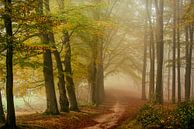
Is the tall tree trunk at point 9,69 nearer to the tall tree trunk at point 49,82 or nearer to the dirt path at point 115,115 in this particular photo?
the dirt path at point 115,115

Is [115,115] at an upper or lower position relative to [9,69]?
lower

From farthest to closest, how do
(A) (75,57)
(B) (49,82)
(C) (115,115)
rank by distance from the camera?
(A) (75,57)
(C) (115,115)
(B) (49,82)

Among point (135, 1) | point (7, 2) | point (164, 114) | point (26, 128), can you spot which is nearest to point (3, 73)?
point (26, 128)

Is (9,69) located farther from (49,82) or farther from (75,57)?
(75,57)

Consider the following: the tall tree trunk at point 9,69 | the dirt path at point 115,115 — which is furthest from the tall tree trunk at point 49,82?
the tall tree trunk at point 9,69

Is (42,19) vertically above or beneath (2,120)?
above

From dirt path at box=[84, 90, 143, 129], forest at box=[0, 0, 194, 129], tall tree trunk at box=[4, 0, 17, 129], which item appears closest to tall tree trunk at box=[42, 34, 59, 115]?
forest at box=[0, 0, 194, 129]

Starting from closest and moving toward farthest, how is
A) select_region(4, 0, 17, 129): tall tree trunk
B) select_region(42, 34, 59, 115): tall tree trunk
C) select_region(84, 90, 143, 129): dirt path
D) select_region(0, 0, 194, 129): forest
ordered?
select_region(4, 0, 17, 129): tall tree trunk < select_region(0, 0, 194, 129): forest < select_region(84, 90, 143, 129): dirt path < select_region(42, 34, 59, 115): tall tree trunk

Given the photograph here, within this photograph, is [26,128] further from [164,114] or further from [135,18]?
[135,18]

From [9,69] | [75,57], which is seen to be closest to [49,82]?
[9,69]

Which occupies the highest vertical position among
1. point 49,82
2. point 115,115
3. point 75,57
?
point 75,57

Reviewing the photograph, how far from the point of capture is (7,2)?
49.8 ft

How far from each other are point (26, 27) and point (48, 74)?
777 centimetres

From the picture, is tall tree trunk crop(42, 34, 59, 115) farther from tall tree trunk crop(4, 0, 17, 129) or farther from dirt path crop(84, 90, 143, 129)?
tall tree trunk crop(4, 0, 17, 129)
